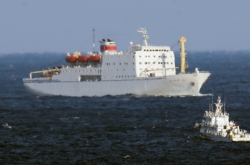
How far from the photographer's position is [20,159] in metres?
61.3

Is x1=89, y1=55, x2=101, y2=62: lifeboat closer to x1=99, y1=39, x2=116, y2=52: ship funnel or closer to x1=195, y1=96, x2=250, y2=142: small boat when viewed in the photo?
x1=99, y1=39, x2=116, y2=52: ship funnel

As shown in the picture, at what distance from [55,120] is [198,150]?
84.3 ft

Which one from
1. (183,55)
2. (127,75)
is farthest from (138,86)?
(183,55)

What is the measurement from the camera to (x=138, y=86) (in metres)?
107

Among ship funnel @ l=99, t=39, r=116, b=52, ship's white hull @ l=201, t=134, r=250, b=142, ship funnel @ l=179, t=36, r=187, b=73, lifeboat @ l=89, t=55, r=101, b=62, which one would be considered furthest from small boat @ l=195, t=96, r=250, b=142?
ship funnel @ l=99, t=39, r=116, b=52

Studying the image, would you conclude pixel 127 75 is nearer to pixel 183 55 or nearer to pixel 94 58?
pixel 94 58

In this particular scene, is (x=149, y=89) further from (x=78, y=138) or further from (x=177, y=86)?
(x=78, y=138)

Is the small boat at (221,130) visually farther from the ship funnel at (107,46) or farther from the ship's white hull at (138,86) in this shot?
the ship funnel at (107,46)

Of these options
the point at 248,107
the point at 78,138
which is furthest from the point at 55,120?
the point at 248,107

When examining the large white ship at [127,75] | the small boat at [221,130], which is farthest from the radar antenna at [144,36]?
the small boat at [221,130]

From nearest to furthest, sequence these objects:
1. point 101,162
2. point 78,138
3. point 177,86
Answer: point 101,162 → point 78,138 → point 177,86

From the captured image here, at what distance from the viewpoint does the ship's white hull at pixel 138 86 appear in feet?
346

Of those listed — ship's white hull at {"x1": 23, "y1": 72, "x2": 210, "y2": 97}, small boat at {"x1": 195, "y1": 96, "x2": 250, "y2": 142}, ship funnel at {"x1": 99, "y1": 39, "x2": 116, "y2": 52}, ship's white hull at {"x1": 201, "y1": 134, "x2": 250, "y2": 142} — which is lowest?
ship's white hull at {"x1": 201, "y1": 134, "x2": 250, "y2": 142}

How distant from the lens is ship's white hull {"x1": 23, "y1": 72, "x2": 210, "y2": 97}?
105m
